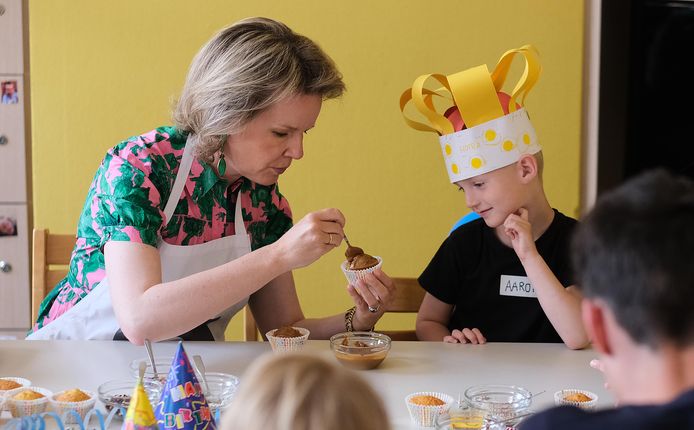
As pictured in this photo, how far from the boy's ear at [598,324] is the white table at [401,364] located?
724 mm

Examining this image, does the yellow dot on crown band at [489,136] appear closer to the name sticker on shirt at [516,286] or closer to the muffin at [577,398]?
the name sticker on shirt at [516,286]

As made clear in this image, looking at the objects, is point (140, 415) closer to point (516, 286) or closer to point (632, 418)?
point (632, 418)

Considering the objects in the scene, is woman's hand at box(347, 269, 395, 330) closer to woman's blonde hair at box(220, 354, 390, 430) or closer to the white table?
the white table

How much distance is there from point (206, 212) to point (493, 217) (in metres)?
0.75

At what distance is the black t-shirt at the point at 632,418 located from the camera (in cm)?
73

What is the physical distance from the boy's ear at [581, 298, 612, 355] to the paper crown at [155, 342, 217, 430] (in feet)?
Answer: 2.14

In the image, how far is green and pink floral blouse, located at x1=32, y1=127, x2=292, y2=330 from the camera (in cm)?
191

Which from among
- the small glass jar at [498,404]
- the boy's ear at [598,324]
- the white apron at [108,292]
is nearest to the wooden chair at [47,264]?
the white apron at [108,292]

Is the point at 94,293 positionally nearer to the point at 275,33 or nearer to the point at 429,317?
the point at 275,33

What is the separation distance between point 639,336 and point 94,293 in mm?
1497

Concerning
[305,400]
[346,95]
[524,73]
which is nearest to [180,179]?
[524,73]

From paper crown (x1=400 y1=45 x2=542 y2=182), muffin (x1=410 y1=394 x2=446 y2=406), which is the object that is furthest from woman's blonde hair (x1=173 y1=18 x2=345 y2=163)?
muffin (x1=410 y1=394 x2=446 y2=406)

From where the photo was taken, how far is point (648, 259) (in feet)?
2.66

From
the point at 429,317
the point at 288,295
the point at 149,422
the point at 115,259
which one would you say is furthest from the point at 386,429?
the point at 429,317
